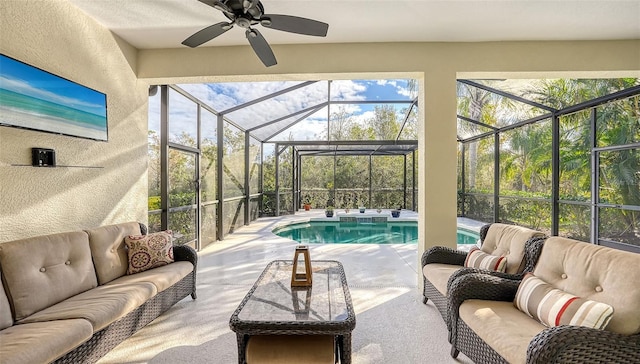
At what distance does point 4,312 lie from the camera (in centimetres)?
194

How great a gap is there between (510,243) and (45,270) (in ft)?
12.1

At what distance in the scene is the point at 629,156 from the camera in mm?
4812

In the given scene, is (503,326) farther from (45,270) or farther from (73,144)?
(73,144)

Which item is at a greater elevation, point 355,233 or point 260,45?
point 260,45

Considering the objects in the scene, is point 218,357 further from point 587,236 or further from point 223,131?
point 587,236

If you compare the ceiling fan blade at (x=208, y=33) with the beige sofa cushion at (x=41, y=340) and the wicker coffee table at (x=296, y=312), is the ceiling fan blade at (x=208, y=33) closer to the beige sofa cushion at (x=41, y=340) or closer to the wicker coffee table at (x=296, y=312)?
the wicker coffee table at (x=296, y=312)

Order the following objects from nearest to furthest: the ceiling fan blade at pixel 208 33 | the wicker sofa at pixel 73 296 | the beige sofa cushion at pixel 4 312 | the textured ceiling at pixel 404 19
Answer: the wicker sofa at pixel 73 296 < the beige sofa cushion at pixel 4 312 < the ceiling fan blade at pixel 208 33 < the textured ceiling at pixel 404 19

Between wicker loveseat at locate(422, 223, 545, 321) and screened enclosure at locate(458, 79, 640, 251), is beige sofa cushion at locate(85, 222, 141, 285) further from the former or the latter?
screened enclosure at locate(458, 79, 640, 251)

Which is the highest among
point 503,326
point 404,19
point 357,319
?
point 404,19

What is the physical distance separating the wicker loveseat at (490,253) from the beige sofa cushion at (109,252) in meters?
2.91

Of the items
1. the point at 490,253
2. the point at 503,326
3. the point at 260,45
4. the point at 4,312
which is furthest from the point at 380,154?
the point at 4,312

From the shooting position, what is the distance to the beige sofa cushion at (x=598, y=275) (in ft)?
5.26

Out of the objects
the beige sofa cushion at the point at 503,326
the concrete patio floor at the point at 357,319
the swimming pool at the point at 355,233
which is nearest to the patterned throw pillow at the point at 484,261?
the beige sofa cushion at the point at 503,326

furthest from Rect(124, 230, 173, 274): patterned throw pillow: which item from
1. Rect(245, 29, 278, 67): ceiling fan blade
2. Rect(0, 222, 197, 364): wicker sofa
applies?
Rect(245, 29, 278, 67): ceiling fan blade
